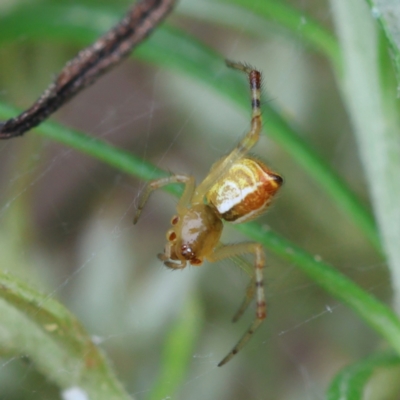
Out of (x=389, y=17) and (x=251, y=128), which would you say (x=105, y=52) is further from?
(x=251, y=128)

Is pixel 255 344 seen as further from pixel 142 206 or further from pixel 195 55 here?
pixel 195 55

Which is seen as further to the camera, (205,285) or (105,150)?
(205,285)

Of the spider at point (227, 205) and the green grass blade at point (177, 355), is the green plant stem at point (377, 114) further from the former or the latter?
the green grass blade at point (177, 355)

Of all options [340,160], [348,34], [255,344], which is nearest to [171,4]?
[348,34]

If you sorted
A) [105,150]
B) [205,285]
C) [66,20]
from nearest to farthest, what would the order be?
[105,150], [66,20], [205,285]

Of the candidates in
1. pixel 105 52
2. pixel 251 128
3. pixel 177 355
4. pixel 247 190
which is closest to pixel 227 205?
pixel 247 190

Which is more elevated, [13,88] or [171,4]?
[171,4]
